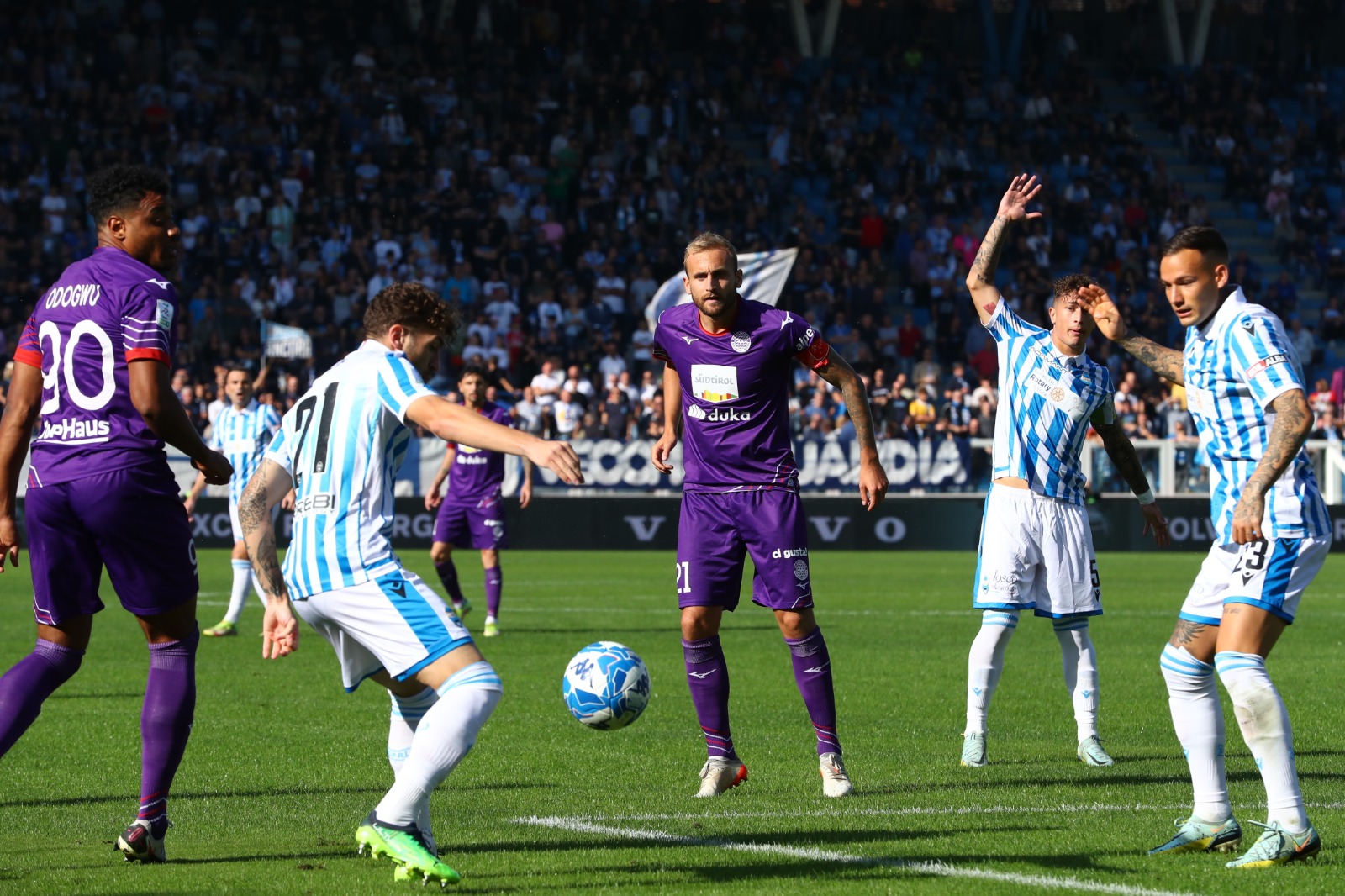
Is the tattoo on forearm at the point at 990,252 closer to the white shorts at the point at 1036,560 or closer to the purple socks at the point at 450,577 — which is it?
the white shorts at the point at 1036,560

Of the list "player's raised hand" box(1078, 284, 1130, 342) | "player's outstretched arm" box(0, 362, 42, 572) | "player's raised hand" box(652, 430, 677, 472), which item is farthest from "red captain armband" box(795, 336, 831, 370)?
"player's outstretched arm" box(0, 362, 42, 572)

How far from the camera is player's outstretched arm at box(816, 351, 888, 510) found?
749cm

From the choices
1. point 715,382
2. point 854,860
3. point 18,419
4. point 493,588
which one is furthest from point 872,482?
point 493,588

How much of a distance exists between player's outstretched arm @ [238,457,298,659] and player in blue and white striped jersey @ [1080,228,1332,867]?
10.2 ft

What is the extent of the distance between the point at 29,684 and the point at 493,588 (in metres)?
9.33

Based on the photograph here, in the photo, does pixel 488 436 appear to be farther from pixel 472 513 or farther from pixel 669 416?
pixel 472 513

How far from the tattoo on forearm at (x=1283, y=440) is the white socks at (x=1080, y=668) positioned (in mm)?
2946

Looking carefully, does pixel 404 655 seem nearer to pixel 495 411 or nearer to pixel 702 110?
pixel 495 411

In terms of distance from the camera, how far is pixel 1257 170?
4016cm

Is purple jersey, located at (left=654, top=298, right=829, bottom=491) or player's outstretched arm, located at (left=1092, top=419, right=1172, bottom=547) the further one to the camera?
player's outstretched arm, located at (left=1092, top=419, right=1172, bottom=547)

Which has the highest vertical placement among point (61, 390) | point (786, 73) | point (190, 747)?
point (786, 73)

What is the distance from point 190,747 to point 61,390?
11.1 ft

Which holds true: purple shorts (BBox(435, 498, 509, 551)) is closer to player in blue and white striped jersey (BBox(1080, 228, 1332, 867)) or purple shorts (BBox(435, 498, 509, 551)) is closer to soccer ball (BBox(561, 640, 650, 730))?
soccer ball (BBox(561, 640, 650, 730))

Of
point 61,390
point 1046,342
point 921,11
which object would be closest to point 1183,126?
point 921,11
